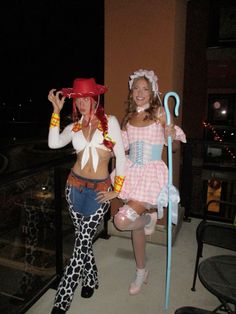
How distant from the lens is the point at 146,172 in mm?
2412

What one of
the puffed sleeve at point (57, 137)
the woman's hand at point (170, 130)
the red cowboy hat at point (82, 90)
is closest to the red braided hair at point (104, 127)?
the red cowboy hat at point (82, 90)

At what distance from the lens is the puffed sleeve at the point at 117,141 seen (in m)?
2.23

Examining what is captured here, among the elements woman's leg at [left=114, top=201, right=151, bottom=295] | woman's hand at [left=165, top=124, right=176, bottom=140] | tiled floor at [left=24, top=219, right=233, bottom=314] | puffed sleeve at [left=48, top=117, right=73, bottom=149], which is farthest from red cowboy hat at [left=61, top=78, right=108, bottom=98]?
tiled floor at [left=24, top=219, right=233, bottom=314]

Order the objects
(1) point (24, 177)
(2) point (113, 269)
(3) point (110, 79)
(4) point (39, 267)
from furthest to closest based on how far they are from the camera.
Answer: (4) point (39, 267) → (3) point (110, 79) → (2) point (113, 269) → (1) point (24, 177)

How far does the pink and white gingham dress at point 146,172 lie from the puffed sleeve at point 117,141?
0.16m

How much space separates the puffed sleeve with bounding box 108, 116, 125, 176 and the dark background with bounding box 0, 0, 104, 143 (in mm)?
25865

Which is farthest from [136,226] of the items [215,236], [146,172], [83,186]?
[215,236]

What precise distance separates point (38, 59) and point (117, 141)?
35272mm

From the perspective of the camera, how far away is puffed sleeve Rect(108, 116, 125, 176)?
2.23 meters

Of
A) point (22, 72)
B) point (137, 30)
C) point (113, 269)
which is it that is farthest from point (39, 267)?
point (22, 72)

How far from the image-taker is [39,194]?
390 inches

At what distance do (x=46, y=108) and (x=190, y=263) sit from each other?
114ft

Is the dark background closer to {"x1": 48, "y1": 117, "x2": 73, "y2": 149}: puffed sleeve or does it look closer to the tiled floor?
Result: the tiled floor

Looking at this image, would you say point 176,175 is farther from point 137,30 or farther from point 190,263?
point 137,30
